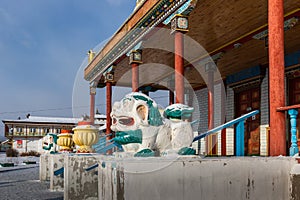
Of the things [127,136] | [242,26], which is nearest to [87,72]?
[242,26]

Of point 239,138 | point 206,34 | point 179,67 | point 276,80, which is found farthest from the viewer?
point 206,34

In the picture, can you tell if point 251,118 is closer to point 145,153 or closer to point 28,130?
point 145,153

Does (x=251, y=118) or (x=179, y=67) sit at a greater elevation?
(x=179, y=67)

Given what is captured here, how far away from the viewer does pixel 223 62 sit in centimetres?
1212

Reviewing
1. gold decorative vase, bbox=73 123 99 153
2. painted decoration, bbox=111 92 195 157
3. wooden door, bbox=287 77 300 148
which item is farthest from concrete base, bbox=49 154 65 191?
wooden door, bbox=287 77 300 148

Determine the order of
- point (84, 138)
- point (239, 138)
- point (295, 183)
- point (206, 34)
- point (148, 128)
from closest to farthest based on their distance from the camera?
point (295, 183)
point (148, 128)
point (239, 138)
point (84, 138)
point (206, 34)

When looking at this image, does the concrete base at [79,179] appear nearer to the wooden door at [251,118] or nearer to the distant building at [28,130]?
the wooden door at [251,118]

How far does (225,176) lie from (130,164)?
105 centimetres

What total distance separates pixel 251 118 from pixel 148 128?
918 cm

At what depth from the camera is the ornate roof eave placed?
770cm

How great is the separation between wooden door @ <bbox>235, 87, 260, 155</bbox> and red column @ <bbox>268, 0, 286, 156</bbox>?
24.5 ft

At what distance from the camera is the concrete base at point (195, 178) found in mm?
3082

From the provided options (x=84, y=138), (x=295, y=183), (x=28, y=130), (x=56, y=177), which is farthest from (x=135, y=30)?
(x=28, y=130)

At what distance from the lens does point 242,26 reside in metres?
9.14
